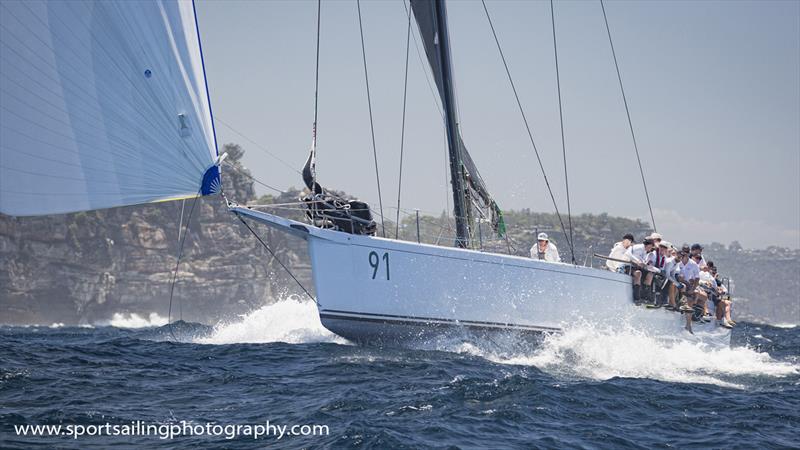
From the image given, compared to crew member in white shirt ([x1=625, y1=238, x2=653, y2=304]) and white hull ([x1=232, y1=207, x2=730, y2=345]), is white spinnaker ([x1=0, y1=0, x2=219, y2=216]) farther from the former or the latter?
crew member in white shirt ([x1=625, y1=238, x2=653, y2=304])

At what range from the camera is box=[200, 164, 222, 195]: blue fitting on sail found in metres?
8.51

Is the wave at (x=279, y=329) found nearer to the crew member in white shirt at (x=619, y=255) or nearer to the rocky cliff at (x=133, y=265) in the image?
the crew member in white shirt at (x=619, y=255)

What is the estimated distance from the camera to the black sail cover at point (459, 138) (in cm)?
1312

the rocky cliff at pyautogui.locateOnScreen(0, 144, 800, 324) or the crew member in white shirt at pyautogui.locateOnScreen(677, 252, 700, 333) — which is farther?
the rocky cliff at pyautogui.locateOnScreen(0, 144, 800, 324)

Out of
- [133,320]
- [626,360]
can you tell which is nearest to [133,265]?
[133,320]

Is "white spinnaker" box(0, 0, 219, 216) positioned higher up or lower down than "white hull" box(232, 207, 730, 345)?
higher up

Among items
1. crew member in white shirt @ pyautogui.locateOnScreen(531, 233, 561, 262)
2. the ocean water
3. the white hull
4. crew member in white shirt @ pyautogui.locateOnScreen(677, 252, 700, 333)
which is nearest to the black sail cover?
crew member in white shirt @ pyautogui.locateOnScreen(531, 233, 561, 262)

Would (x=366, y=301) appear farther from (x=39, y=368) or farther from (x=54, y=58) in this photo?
(x=54, y=58)

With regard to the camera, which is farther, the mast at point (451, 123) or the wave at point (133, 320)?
the wave at point (133, 320)

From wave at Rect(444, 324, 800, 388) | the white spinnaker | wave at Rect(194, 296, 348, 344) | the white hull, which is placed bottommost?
wave at Rect(444, 324, 800, 388)

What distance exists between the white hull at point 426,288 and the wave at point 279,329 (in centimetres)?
104

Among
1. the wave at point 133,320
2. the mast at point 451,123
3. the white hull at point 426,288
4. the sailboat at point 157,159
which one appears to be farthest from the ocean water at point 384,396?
the wave at point 133,320

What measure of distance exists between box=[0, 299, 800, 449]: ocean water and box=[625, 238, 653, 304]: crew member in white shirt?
2.69 meters

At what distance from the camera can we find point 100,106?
778cm
